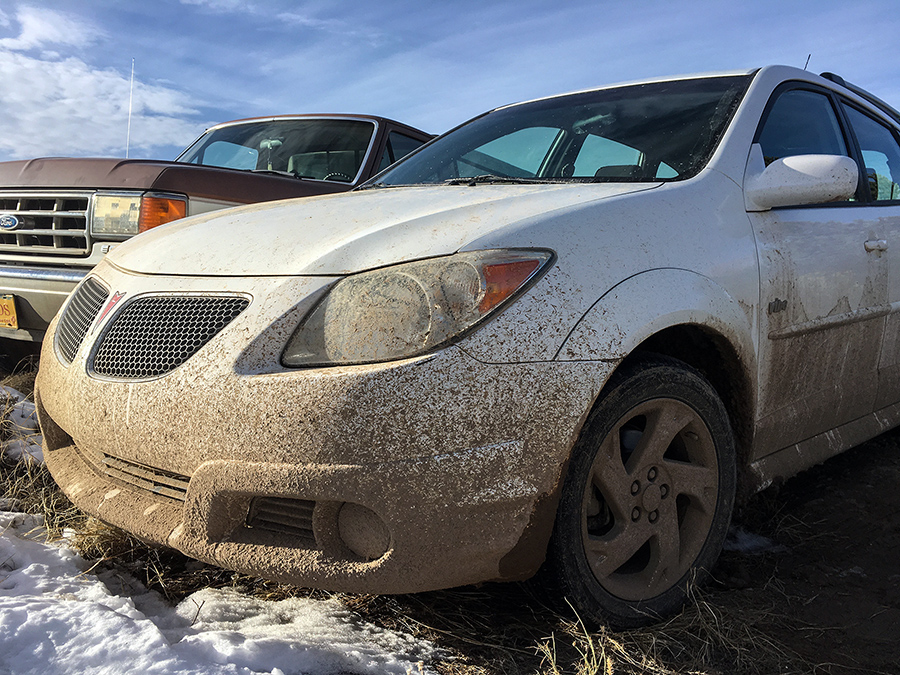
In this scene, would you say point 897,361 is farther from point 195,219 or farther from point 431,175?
point 195,219

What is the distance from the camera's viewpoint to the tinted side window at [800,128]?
8.77ft

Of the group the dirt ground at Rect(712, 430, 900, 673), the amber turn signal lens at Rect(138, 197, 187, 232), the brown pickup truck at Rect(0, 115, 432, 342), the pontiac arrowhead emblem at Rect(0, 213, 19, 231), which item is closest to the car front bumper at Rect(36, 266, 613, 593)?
the dirt ground at Rect(712, 430, 900, 673)

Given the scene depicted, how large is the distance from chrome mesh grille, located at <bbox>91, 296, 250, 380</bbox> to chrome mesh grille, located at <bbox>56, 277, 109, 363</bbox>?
21cm

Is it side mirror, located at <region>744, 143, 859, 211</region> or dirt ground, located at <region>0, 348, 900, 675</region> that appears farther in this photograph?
side mirror, located at <region>744, 143, 859, 211</region>

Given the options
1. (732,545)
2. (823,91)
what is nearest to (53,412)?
(732,545)

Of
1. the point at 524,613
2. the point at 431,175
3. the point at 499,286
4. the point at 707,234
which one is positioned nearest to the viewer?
the point at 499,286

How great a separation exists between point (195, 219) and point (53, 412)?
0.78 metres

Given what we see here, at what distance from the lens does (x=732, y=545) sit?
262 cm

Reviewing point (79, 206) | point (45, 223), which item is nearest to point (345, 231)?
point (79, 206)

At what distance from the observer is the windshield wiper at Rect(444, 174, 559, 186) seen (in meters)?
2.46

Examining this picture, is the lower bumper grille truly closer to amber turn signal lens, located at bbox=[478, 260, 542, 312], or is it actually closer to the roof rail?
amber turn signal lens, located at bbox=[478, 260, 542, 312]

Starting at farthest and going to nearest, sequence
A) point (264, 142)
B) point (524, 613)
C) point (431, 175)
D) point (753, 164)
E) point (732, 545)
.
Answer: point (264, 142) < point (431, 175) < point (732, 545) < point (753, 164) < point (524, 613)

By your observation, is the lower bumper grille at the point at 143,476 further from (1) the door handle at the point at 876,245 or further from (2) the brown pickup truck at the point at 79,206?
(1) the door handle at the point at 876,245

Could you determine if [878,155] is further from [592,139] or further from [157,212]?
[157,212]
